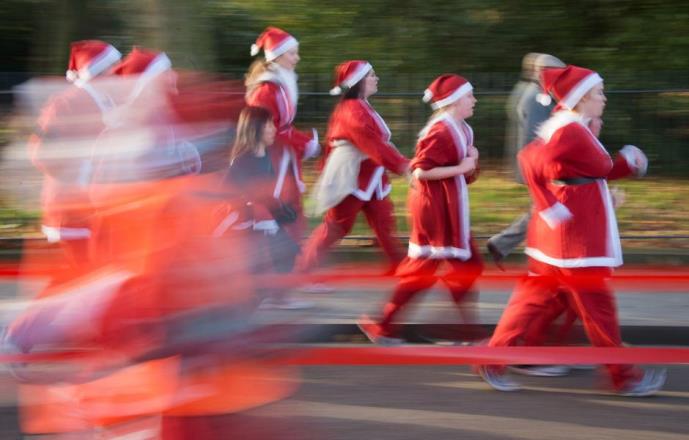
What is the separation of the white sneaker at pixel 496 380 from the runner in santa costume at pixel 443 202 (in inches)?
28.0

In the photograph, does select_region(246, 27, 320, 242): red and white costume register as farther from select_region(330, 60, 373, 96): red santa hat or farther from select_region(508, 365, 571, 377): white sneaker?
select_region(508, 365, 571, 377): white sneaker

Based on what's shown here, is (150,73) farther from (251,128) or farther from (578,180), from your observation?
(251,128)

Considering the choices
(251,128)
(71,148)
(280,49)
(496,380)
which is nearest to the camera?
(71,148)

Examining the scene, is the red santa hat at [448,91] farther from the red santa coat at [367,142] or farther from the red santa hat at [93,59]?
the red santa hat at [93,59]

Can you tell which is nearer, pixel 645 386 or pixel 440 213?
pixel 645 386

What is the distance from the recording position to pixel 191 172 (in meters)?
3.54

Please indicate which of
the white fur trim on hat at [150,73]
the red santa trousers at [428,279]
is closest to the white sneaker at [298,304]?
the red santa trousers at [428,279]

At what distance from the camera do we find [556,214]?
584 cm

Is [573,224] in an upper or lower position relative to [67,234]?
upper

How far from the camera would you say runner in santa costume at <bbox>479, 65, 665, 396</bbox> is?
5781 mm

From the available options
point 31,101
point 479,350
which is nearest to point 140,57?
point 31,101

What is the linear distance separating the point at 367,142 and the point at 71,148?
3737mm

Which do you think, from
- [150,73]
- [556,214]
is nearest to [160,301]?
[150,73]

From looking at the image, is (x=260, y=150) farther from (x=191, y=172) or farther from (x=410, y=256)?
(x=191, y=172)
